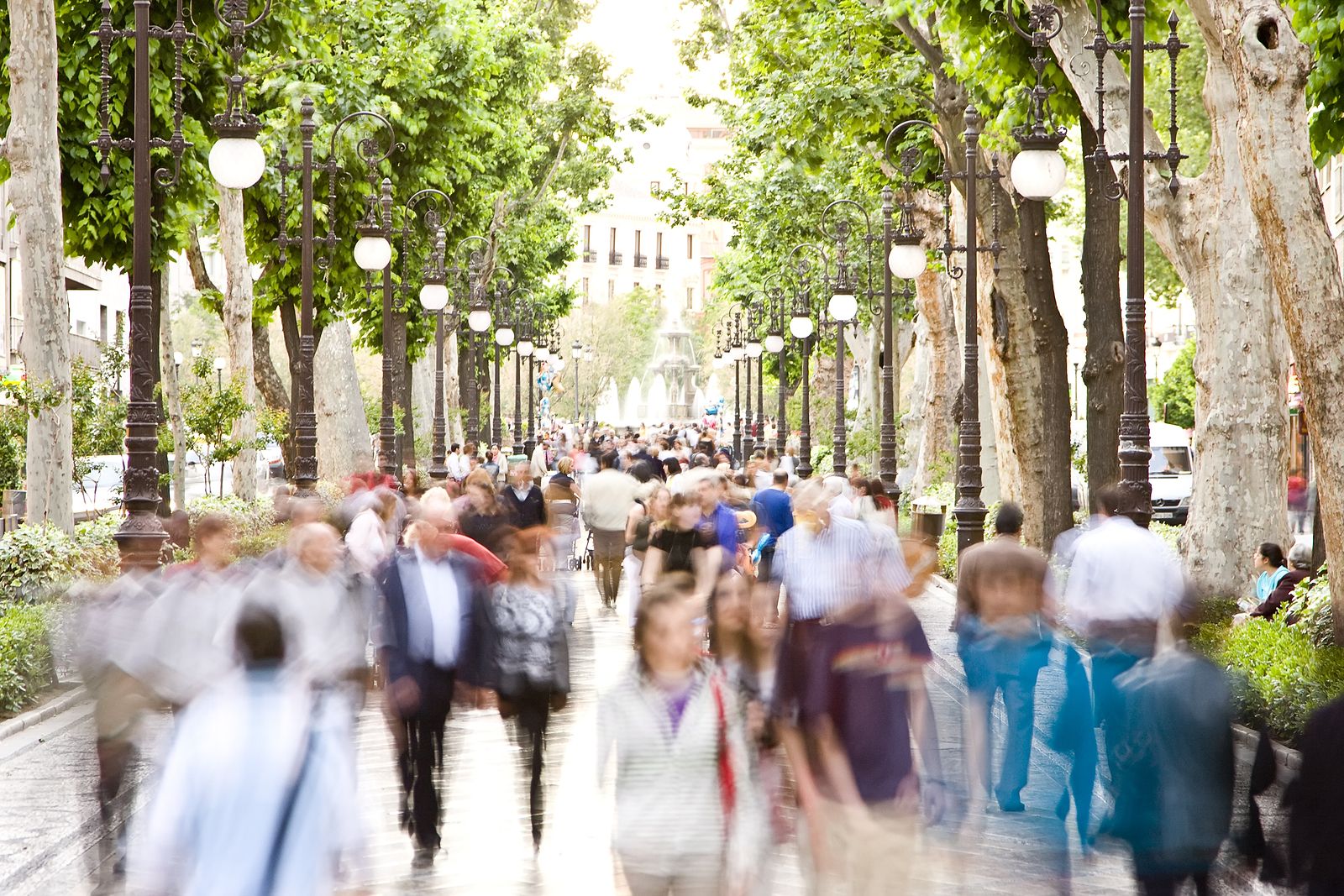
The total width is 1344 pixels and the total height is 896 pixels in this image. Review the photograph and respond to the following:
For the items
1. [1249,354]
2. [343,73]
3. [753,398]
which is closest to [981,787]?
[1249,354]

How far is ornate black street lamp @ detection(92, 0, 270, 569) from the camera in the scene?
12.5 m

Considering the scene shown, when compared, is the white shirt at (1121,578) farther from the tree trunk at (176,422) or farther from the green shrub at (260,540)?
the tree trunk at (176,422)

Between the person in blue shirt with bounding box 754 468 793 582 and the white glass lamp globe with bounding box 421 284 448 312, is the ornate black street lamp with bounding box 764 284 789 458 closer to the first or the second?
the white glass lamp globe with bounding box 421 284 448 312

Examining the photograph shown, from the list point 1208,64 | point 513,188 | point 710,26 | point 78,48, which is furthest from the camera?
point 513,188

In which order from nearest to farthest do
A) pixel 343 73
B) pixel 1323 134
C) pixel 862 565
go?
1. pixel 862 565
2. pixel 1323 134
3. pixel 343 73

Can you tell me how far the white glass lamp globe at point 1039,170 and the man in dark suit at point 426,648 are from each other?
27.8ft

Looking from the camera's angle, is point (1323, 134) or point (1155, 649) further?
point (1323, 134)

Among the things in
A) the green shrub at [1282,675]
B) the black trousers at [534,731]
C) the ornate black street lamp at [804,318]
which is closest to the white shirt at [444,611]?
the black trousers at [534,731]

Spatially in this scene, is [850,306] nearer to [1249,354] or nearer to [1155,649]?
[1249,354]

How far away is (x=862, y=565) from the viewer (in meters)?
6.67

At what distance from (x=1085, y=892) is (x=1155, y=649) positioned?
1137 millimetres

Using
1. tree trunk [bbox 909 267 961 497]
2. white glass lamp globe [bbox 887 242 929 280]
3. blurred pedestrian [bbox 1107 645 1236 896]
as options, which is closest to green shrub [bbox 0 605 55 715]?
blurred pedestrian [bbox 1107 645 1236 896]

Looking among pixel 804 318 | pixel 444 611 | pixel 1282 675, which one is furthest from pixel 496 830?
pixel 804 318

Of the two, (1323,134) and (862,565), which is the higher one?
(1323,134)
